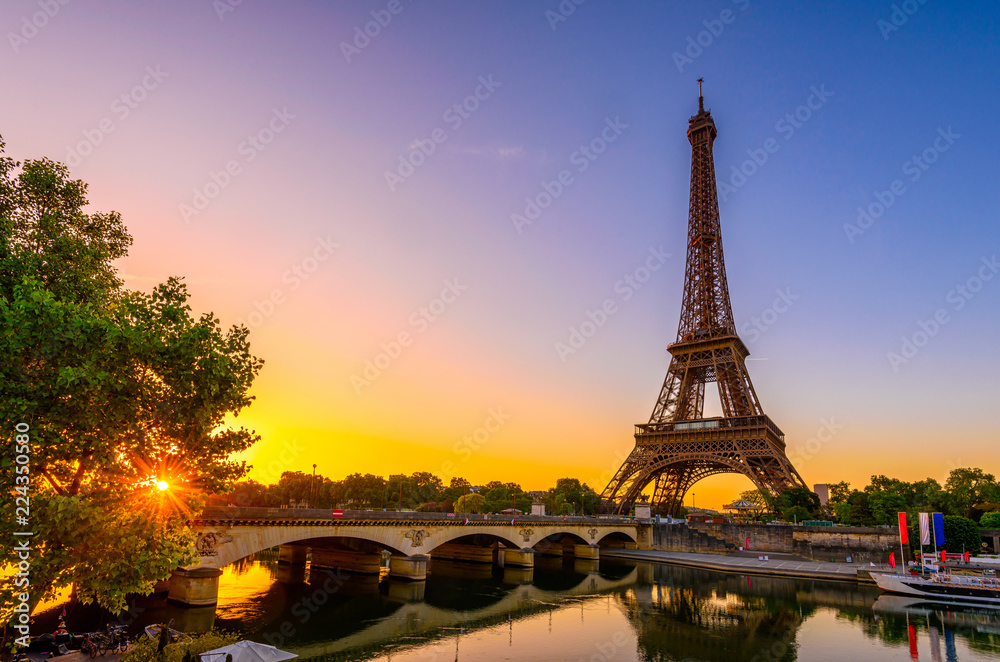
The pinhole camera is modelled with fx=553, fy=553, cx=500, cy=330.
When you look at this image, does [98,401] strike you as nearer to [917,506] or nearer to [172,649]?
[172,649]

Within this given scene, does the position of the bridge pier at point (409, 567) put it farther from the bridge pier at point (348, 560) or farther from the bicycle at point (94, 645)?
the bicycle at point (94, 645)

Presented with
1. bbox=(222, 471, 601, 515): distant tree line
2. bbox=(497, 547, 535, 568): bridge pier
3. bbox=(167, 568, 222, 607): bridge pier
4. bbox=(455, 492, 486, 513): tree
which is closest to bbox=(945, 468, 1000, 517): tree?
bbox=(222, 471, 601, 515): distant tree line

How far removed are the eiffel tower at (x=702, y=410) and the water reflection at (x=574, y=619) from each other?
2377 centimetres

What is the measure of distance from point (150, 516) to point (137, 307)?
227 inches

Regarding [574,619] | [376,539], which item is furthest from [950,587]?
[376,539]

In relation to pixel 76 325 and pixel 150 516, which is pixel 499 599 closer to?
pixel 150 516

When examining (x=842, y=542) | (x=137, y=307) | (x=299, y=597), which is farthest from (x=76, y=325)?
(x=842, y=542)

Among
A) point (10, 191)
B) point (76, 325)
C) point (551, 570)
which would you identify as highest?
point (10, 191)

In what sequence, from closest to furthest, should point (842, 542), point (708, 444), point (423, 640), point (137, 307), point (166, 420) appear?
1. point (137, 307)
2. point (166, 420)
3. point (423, 640)
4. point (842, 542)
5. point (708, 444)

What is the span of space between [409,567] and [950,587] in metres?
40.0

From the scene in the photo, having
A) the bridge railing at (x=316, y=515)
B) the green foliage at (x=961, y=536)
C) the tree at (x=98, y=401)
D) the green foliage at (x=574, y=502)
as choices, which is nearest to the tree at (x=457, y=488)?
the green foliage at (x=574, y=502)

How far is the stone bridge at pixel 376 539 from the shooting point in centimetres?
2934

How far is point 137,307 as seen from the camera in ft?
49.8

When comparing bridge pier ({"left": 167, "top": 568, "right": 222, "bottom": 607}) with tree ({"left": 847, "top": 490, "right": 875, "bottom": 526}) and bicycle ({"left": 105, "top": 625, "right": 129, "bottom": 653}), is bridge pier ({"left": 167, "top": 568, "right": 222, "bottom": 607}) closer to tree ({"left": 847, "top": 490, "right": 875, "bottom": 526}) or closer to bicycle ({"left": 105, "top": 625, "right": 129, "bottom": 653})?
bicycle ({"left": 105, "top": 625, "right": 129, "bottom": 653})
